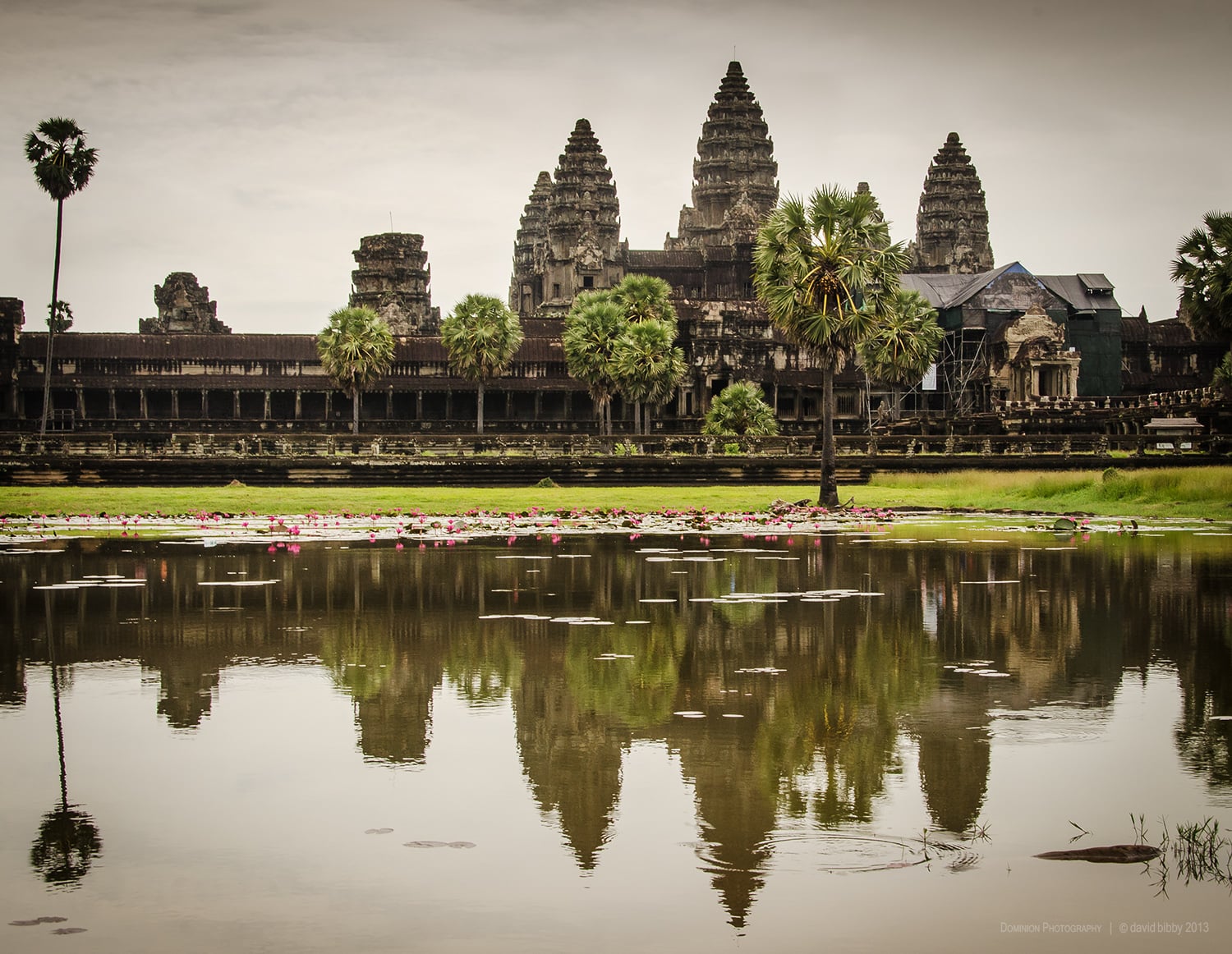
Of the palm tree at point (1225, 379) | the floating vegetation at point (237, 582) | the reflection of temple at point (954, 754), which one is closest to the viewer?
the reflection of temple at point (954, 754)

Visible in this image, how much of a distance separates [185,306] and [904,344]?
5009 centimetres

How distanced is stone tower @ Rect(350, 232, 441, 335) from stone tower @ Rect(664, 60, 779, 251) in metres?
20.2

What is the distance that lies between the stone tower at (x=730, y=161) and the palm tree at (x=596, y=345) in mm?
32897

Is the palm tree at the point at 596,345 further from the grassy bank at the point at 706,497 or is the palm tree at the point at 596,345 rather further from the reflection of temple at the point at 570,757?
the reflection of temple at the point at 570,757

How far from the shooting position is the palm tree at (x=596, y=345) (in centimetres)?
6706

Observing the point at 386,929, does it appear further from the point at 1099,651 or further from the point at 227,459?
the point at 227,459

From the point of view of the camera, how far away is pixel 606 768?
793 cm

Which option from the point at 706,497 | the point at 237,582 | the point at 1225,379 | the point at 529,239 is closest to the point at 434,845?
the point at 237,582

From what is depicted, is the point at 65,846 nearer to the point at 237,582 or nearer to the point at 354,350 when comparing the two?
the point at 237,582

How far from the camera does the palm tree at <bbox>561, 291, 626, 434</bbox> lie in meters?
67.1

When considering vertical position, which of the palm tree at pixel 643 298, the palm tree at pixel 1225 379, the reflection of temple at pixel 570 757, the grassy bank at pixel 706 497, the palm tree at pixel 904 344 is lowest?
the reflection of temple at pixel 570 757

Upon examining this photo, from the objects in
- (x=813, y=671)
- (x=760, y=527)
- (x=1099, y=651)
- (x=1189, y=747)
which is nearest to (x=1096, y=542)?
(x=760, y=527)

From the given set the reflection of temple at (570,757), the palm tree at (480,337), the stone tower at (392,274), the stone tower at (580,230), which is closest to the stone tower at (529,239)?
the stone tower at (580,230)

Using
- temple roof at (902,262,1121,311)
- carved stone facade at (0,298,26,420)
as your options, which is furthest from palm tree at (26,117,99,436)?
temple roof at (902,262,1121,311)
